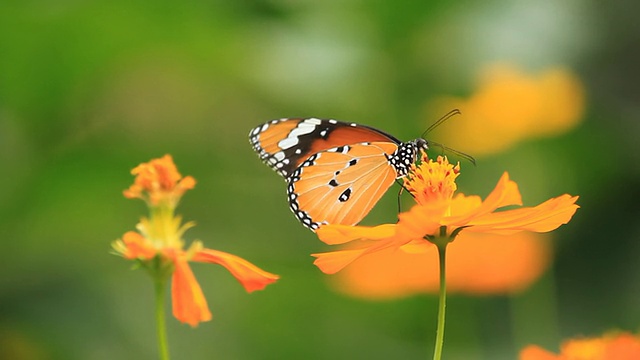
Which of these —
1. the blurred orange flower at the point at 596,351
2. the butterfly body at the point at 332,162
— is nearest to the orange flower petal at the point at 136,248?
the blurred orange flower at the point at 596,351

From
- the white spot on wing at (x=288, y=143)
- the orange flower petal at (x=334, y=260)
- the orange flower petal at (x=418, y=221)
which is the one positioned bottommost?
the orange flower petal at (x=334, y=260)

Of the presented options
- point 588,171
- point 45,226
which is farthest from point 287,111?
point 588,171

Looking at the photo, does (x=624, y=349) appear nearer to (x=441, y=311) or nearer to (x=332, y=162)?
(x=441, y=311)

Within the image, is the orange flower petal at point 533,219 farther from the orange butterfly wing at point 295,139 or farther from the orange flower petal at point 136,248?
the orange butterfly wing at point 295,139

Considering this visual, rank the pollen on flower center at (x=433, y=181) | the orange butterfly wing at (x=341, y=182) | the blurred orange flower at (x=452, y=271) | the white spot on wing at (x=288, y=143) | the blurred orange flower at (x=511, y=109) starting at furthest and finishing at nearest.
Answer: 1. the blurred orange flower at (x=511, y=109)
2. the blurred orange flower at (x=452, y=271)
3. the white spot on wing at (x=288, y=143)
4. the orange butterfly wing at (x=341, y=182)
5. the pollen on flower center at (x=433, y=181)

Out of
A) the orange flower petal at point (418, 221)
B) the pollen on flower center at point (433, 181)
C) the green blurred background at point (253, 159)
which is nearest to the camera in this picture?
the orange flower petal at point (418, 221)

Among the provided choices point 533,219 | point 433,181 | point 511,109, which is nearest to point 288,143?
point 433,181
